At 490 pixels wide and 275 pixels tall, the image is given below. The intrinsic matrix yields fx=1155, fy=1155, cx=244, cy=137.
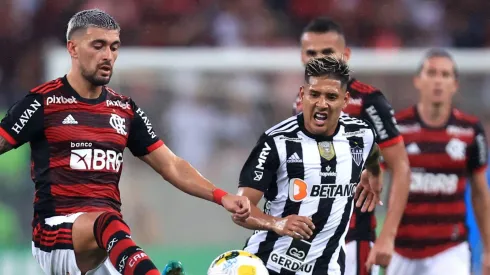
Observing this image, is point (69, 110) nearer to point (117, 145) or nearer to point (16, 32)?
point (117, 145)

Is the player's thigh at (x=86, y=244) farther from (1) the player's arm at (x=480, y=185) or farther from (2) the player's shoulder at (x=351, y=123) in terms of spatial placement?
(1) the player's arm at (x=480, y=185)

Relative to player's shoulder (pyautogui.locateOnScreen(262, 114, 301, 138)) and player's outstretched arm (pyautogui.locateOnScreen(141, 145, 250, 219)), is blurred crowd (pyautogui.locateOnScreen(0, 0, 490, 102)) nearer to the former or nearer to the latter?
player's outstretched arm (pyautogui.locateOnScreen(141, 145, 250, 219))

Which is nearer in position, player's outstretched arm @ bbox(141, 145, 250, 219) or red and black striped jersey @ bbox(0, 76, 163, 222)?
red and black striped jersey @ bbox(0, 76, 163, 222)


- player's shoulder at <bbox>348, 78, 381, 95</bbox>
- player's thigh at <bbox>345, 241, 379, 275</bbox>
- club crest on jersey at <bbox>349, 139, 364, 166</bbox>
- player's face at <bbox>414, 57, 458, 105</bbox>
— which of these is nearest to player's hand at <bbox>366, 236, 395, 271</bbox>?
player's thigh at <bbox>345, 241, 379, 275</bbox>

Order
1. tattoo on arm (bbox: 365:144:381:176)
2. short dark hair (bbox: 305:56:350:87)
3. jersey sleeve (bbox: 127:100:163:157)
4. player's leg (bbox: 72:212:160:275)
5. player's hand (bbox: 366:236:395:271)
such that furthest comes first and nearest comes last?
player's hand (bbox: 366:236:395:271) < tattoo on arm (bbox: 365:144:381:176) < jersey sleeve (bbox: 127:100:163:157) < short dark hair (bbox: 305:56:350:87) < player's leg (bbox: 72:212:160:275)

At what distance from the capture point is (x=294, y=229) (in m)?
6.14

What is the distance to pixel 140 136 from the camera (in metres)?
6.79

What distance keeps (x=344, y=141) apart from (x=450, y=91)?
303cm

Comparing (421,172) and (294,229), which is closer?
(294,229)

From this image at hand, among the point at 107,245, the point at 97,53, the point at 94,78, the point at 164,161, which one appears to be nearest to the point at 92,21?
the point at 97,53

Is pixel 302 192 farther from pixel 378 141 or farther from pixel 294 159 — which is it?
pixel 378 141

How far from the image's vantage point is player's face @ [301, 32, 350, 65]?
7855 mm

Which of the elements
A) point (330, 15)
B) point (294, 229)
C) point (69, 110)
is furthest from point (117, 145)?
point (330, 15)

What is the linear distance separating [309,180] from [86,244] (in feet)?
4.27
